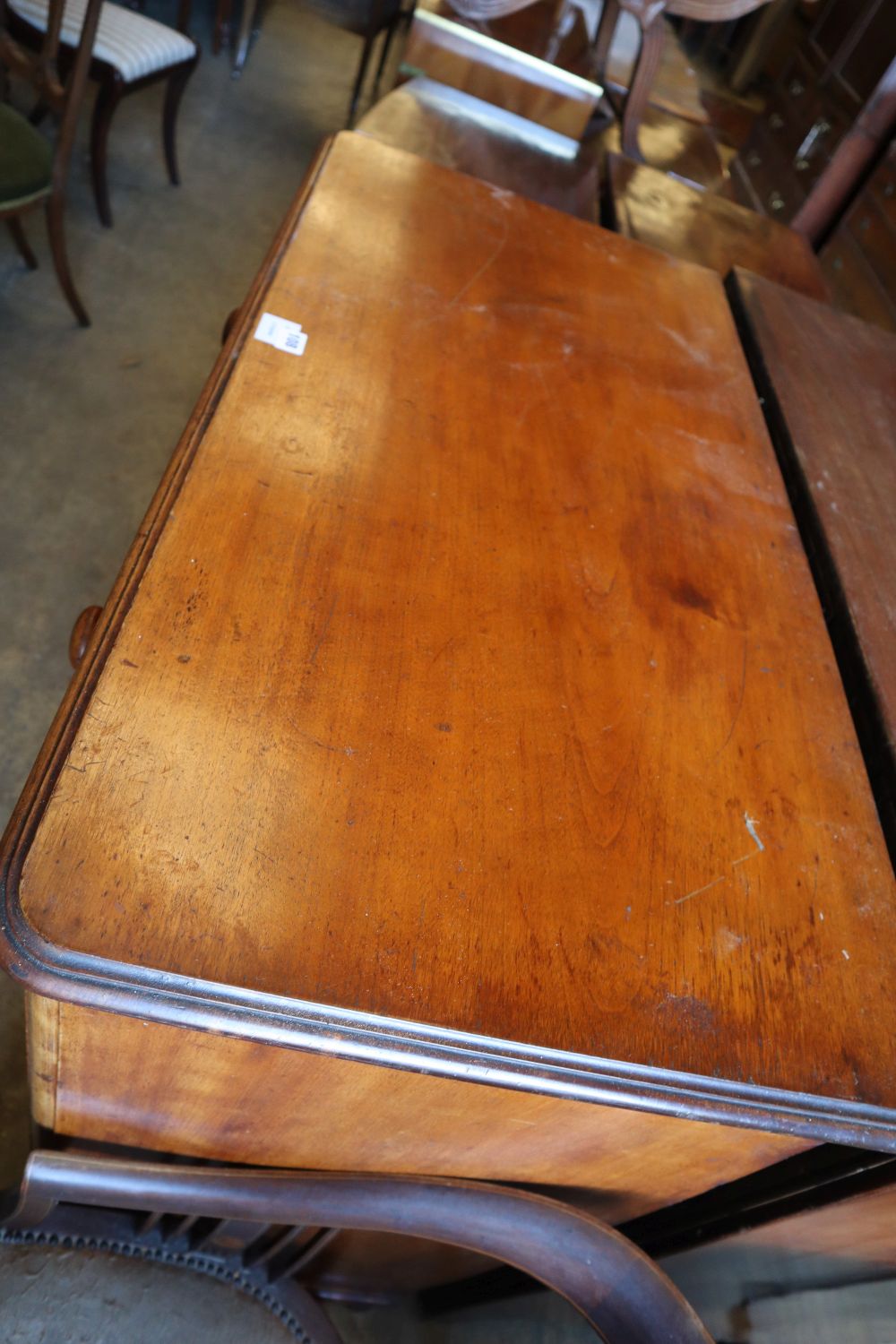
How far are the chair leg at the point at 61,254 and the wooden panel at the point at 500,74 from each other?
861 mm

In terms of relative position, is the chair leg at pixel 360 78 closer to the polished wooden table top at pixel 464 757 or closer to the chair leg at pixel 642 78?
the chair leg at pixel 642 78

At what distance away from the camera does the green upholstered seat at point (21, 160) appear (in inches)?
74.6

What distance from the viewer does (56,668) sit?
5.71ft


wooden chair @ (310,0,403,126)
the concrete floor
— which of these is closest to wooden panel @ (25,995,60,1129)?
the concrete floor

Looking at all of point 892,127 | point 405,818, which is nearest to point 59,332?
point 405,818

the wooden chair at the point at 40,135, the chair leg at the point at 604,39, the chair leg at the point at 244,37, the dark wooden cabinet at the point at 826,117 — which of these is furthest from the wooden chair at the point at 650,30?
the chair leg at the point at 244,37

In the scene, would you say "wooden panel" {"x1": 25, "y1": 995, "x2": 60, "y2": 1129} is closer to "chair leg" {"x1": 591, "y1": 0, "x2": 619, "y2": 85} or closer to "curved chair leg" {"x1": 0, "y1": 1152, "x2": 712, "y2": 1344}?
"curved chair leg" {"x1": 0, "y1": 1152, "x2": 712, "y2": 1344}

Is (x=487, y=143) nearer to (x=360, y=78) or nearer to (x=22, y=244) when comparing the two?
(x=22, y=244)

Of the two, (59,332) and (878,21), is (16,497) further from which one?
(878,21)

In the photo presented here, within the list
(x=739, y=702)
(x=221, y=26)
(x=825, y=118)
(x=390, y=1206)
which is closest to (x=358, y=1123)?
(x=390, y=1206)

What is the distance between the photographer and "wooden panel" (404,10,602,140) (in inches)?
90.4

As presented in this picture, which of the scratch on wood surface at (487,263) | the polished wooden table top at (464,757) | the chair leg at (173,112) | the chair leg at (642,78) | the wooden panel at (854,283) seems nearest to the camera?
the polished wooden table top at (464,757)

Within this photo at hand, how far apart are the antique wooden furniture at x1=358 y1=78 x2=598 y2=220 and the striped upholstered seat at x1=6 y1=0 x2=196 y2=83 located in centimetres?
72

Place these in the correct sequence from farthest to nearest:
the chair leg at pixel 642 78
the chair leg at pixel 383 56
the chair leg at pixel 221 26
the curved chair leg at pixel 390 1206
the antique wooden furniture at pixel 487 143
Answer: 1. the chair leg at pixel 383 56
2. the chair leg at pixel 221 26
3. the chair leg at pixel 642 78
4. the antique wooden furniture at pixel 487 143
5. the curved chair leg at pixel 390 1206
